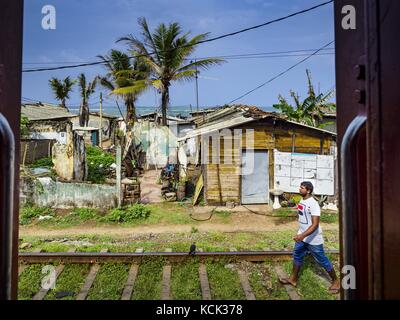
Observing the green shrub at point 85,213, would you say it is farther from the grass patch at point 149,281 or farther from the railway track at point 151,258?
the grass patch at point 149,281

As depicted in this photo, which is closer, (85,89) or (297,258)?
(297,258)

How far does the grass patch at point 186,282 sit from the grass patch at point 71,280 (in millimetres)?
1491

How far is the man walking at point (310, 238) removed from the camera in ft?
16.1

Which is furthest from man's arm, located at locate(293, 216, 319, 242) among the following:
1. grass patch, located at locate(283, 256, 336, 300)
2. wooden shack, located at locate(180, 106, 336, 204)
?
wooden shack, located at locate(180, 106, 336, 204)

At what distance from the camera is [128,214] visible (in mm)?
A: 10094

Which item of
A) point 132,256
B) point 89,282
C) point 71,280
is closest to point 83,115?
point 132,256

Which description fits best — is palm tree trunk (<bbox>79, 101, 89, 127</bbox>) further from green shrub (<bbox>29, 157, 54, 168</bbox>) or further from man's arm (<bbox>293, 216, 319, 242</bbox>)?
man's arm (<bbox>293, 216, 319, 242</bbox>)

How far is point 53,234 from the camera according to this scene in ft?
27.6

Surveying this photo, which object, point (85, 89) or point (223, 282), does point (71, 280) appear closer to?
point (223, 282)

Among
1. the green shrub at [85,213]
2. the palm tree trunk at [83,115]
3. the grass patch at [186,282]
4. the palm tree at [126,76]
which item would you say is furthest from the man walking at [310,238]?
the palm tree trunk at [83,115]

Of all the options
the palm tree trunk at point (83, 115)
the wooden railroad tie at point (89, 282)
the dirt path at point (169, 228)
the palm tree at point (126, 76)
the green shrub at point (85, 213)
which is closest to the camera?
the wooden railroad tie at point (89, 282)

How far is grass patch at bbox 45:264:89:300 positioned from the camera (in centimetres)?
479

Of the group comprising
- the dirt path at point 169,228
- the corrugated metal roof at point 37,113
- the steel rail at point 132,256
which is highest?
the corrugated metal roof at point 37,113

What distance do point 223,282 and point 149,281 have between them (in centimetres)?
121
